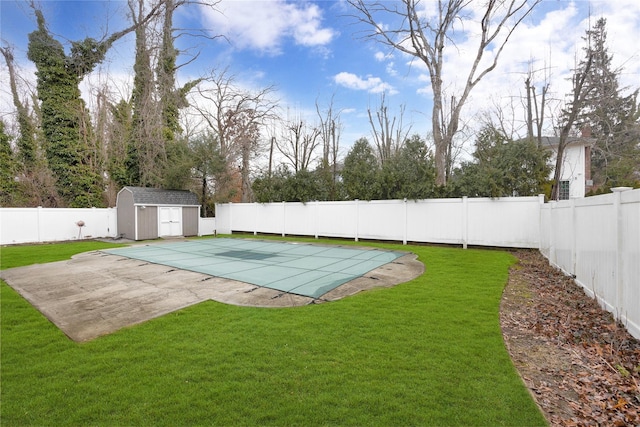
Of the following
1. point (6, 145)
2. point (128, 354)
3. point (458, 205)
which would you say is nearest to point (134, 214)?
point (6, 145)

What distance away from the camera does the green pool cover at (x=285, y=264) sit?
5586mm

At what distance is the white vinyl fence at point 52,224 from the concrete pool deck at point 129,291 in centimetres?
748

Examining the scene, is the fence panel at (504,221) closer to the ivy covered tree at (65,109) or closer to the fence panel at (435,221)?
the fence panel at (435,221)

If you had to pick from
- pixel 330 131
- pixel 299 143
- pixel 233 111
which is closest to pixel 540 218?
pixel 330 131

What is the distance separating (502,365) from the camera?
2.62 metres

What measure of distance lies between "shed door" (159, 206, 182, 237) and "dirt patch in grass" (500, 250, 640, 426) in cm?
1511

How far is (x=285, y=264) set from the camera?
24.7 feet

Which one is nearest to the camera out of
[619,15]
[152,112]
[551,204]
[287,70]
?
[551,204]

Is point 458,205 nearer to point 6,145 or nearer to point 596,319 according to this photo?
point 596,319

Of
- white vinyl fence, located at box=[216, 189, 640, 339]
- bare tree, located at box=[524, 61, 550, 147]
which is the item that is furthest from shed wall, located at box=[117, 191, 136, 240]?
bare tree, located at box=[524, 61, 550, 147]

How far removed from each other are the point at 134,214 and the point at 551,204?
622 inches

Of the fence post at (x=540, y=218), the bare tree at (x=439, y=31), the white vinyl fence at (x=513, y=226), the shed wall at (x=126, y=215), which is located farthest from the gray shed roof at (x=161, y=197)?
the fence post at (x=540, y=218)

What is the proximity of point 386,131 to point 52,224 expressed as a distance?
914 inches

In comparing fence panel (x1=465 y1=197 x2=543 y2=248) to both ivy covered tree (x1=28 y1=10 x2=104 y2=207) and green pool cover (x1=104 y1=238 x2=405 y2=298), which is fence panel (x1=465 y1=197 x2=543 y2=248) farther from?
ivy covered tree (x1=28 y1=10 x2=104 y2=207)
